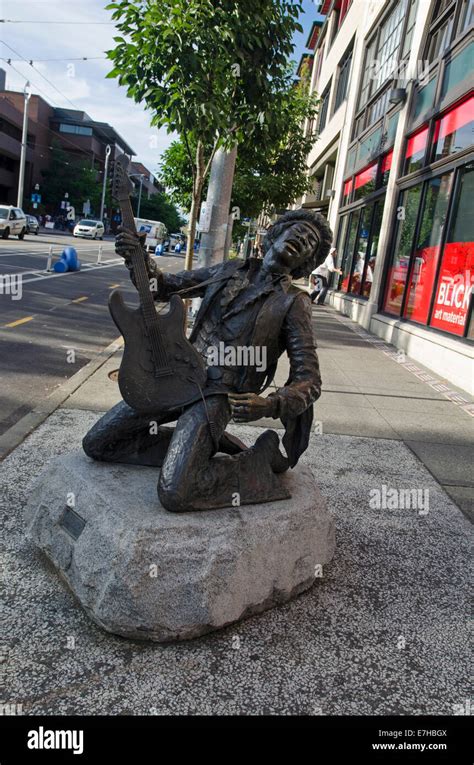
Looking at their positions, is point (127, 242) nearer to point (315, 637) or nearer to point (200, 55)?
point (315, 637)

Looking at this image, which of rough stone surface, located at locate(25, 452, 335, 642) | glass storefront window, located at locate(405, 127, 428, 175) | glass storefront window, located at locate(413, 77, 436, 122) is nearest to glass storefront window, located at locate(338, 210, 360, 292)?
glass storefront window, located at locate(405, 127, 428, 175)

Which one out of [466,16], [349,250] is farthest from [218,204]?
[349,250]

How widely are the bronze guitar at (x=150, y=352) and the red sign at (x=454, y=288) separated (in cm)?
707

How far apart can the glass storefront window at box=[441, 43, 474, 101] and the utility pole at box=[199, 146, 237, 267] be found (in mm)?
3812

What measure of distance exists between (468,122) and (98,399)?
23.6 ft

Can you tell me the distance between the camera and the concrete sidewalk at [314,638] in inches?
93.6

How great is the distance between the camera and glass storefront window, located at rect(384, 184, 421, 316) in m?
12.4

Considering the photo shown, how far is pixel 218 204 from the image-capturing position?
33.7 feet

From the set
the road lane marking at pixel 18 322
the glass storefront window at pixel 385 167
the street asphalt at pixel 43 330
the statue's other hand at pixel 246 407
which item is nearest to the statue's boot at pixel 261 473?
the statue's other hand at pixel 246 407

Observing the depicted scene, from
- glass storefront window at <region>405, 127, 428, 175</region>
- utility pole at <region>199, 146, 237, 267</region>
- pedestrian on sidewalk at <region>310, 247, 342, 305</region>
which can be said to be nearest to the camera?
utility pole at <region>199, 146, 237, 267</region>

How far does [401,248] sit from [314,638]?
1150cm

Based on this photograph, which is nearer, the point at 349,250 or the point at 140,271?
the point at 140,271

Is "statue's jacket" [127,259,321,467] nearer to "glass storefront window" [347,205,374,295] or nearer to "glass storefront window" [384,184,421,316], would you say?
"glass storefront window" [384,184,421,316]

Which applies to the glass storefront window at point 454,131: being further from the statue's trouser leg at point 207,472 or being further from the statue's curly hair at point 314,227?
the statue's trouser leg at point 207,472
